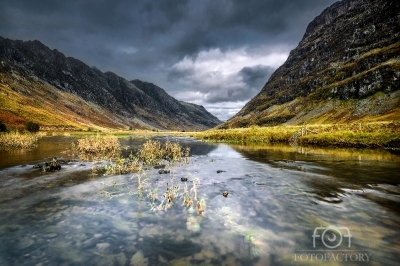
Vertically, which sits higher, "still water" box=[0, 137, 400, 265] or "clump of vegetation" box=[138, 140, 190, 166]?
"clump of vegetation" box=[138, 140, 190, 166]

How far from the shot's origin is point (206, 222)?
408 inches

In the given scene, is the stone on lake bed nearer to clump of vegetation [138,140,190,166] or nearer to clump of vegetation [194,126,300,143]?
clump of vegetation [138,140,190,166]

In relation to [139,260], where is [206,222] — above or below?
above

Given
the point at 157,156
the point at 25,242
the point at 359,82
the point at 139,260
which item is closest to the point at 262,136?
the point at 157,156

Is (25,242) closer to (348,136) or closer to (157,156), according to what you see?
(157,156)

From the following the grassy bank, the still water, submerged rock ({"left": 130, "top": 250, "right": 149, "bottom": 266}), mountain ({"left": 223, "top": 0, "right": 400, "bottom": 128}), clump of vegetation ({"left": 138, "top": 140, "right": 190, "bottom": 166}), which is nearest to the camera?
submerged rock ({"left": 130, "top": 250, "right": 149, "bottom": 266})

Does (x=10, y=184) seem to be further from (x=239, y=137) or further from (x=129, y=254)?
(x=239, y=137)

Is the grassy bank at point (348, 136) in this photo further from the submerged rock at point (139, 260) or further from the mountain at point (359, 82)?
the mountain at point (359, 82)

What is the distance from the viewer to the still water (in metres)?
7.67

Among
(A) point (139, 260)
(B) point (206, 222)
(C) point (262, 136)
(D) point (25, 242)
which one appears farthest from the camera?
(C) point (262, 136)

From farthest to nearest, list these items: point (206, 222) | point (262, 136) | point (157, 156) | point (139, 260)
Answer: point (262, 136) < point (157, 156) < point (206, 222) < point (139, 260)

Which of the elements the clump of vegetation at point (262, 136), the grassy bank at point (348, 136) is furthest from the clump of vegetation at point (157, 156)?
the clump of vegetation at point (262, 136)

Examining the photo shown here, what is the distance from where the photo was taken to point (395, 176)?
17594 mm

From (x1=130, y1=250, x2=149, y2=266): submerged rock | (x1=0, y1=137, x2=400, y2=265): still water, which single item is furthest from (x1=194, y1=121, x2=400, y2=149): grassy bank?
(x1=130, y1=250, x2=149, y2=266): submerged rock
